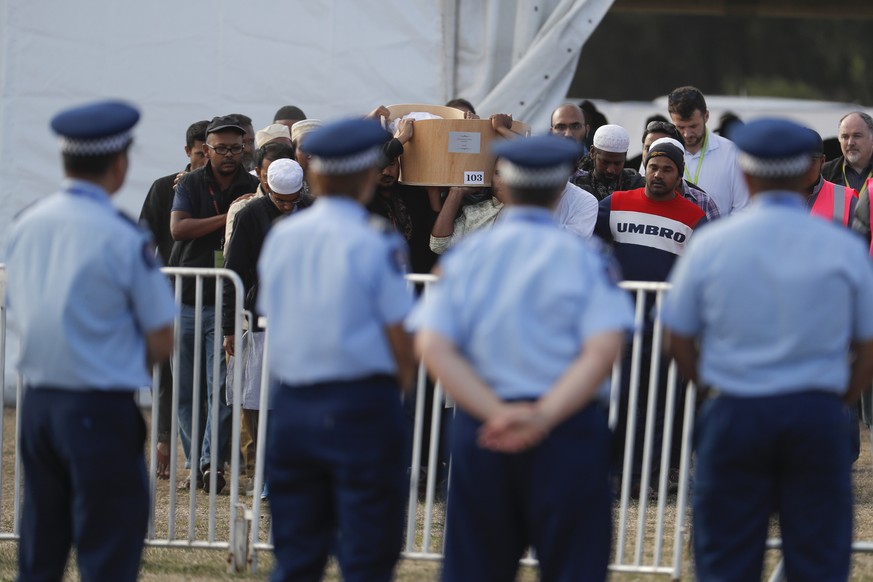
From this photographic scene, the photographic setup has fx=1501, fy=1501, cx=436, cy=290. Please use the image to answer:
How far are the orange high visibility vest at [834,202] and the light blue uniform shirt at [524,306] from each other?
4.43m

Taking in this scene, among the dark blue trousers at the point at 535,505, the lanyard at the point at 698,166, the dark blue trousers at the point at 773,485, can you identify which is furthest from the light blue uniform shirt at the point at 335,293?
the lanyard at the point at 698,166

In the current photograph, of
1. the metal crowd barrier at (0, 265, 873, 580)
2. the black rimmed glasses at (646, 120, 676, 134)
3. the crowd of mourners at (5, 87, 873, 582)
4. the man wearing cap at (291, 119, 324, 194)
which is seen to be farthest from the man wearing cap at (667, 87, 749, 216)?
the crowd of mourners at (5, 87, 873, 582)

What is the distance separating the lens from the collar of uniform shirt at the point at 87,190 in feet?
14.7

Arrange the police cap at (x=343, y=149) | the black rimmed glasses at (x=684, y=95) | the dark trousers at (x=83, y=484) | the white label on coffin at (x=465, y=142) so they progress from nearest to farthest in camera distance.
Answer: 1. the police cap at (x=343, y=149)
2. the dark trousers at (x=83, y=484)
3. the white label on coffin at (x=465, y=142)
4. the black rimmed glasses at (x=684, y=95)

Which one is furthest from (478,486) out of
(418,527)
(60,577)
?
(418,527)

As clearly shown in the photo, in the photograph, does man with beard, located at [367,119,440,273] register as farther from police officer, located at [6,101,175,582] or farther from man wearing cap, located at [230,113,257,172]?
police officer, located at [6,101,175,582]

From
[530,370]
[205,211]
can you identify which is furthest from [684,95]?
[530,370]

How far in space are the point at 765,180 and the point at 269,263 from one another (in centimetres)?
146

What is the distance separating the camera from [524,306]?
3.97m

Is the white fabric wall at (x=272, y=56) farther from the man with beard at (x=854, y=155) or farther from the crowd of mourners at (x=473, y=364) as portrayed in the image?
the crowd of mourners at (x=473, y=364)

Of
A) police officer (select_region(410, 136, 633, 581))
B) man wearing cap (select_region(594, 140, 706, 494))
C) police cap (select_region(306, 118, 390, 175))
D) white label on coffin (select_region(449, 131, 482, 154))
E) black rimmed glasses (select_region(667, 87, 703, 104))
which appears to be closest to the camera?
police officer (select_region(410, 136, 633, 581))

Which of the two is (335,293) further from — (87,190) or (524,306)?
(87,190)

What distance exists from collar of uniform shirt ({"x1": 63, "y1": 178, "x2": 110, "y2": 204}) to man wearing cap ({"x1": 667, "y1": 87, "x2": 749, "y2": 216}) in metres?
4.72

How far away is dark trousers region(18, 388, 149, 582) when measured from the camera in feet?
14.6
